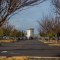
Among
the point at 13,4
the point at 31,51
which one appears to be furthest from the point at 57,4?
the point at 13,4

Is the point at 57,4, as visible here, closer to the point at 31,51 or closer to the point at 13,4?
the point at 31,51

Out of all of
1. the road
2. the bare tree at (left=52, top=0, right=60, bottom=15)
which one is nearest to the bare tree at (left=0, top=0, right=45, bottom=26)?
Result: the road

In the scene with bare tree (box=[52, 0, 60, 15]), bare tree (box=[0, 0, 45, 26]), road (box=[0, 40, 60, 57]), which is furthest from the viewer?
bare tree (box=[52, 0, 60, 15])

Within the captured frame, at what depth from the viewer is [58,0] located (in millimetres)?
32188

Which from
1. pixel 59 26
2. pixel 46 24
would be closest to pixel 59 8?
pixel 59 26

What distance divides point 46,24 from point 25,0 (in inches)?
2608

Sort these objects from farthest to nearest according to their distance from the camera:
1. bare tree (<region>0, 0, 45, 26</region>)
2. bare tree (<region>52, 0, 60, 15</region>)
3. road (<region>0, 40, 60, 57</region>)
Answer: bare tree (<region>52, 0, 60, 15</region>) → road (<region>0, 40, 60, 57</region>) → bare tree (<region>0, 0, 45, 26</region>)

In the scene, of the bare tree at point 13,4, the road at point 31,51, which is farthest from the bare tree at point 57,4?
the bare tree at point 13,4

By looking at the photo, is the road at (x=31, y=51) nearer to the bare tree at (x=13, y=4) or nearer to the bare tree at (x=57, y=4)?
the bare tree at (x=57, y=4)

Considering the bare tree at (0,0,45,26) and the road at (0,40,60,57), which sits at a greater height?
the bare tree at (0,0,45,26)

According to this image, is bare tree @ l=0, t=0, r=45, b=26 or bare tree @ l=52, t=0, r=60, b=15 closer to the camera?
bare tree @ l=0, t=0, r=45, b=26

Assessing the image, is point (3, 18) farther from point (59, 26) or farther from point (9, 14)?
point (59, 26)

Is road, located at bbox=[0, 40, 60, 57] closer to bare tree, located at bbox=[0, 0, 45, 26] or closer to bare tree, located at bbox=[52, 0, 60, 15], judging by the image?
bare tree, located at bbox=[52, 0, 60, 15]

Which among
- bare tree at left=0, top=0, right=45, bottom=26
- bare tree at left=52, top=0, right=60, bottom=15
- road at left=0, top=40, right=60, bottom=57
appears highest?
bare tree at left=52, top=0, right=60, bottom=15
